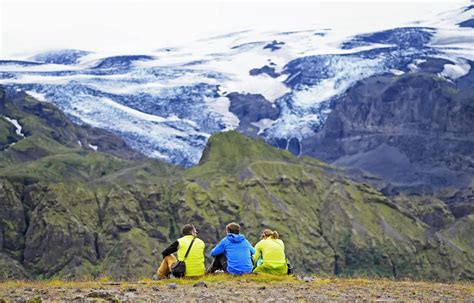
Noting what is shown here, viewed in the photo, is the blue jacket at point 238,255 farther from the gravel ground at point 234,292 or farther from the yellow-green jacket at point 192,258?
the gravel ground at point 234,292

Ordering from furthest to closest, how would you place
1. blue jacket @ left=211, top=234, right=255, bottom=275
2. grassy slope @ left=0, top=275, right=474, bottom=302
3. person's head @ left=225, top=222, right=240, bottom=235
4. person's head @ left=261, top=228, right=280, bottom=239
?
person's head @ left=261, top=228, right=280, bottom=239
blue jacket @ left=211, top=234, right=255, bottom=275
person's head @ left=225, top=222, right=240, bottom=235
grassy slope @ left=0, top=275, right=474, bottom=302

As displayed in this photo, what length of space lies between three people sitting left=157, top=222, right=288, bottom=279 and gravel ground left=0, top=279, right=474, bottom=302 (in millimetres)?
1796

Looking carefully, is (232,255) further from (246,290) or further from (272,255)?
(246,290)

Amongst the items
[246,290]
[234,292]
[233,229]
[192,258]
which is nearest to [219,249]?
[233,229]

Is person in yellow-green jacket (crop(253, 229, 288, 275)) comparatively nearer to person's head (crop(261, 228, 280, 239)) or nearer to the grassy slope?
person's head (crop(261, 228, 280, 239))

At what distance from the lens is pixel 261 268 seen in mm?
34156

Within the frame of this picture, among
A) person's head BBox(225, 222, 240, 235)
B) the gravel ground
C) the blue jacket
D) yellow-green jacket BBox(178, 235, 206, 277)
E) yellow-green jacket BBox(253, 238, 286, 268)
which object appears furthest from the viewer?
yellow-green jacket BBox(253, 238, 286, 268)

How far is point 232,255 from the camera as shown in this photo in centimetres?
3375

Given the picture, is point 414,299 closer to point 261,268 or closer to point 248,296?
point 248,296

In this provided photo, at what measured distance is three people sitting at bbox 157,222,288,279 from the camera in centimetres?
3266

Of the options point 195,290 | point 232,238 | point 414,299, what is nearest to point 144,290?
A: point 195,290

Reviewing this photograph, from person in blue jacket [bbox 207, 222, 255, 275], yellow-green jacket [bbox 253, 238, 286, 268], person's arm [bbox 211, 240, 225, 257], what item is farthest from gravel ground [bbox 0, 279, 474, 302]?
person's arm [bbox 211, 240, 225, 257]

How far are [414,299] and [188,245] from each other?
955 cm

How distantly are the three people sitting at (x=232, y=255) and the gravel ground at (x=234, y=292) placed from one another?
1796mm
